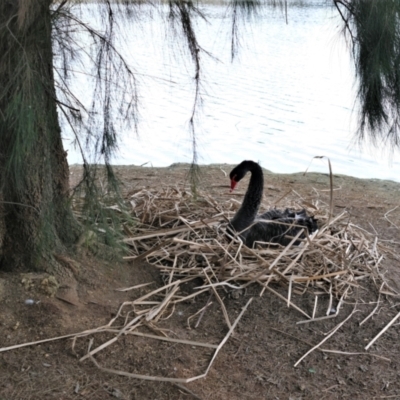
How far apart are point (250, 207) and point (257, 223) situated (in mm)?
90

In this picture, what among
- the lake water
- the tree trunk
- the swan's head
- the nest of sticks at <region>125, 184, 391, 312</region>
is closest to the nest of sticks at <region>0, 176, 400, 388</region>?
the nest of sticks at <region>125, 184, 391, 312</region>

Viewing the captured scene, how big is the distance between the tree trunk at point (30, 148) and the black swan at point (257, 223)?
35.5 inches

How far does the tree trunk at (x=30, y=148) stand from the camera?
1863 millimetres

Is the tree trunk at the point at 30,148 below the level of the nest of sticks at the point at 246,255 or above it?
above

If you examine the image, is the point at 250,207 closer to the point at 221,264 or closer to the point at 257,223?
the point at 257,223

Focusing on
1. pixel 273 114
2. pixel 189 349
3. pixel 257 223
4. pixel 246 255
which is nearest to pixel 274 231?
pixel 257 223

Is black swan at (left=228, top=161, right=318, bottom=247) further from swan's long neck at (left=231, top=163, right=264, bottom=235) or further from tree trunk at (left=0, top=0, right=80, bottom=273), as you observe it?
tree trunk at (left=0, top=0, right=80, bottom=273)

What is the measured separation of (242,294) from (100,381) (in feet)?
2.75

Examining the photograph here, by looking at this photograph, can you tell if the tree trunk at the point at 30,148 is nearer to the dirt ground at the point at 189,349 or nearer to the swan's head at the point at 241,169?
the dirt ground at the point at 189,349

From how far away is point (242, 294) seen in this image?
2.74m

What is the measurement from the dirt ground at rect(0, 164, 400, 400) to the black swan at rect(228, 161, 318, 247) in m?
0.41

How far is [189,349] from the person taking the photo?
2.35 metres

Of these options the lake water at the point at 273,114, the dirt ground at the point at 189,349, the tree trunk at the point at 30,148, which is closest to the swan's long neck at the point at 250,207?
the dirt ground at the point at 189,349

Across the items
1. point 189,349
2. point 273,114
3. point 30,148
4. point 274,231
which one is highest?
point 273,114
